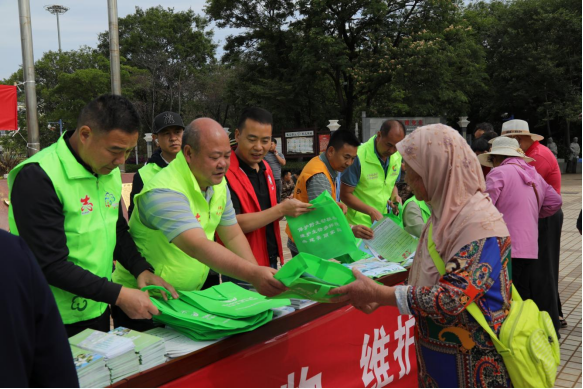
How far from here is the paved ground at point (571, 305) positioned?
3383mm

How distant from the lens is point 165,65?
27.4 m

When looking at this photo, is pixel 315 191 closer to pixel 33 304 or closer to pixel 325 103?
pixel 33 304

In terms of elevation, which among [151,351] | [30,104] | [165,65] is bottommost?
[151,351]

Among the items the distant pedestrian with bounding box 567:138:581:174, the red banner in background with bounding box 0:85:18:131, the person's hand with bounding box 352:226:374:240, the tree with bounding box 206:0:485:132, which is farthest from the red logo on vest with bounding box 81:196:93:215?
the distant pedestrian with bounding box 567:138:581:174

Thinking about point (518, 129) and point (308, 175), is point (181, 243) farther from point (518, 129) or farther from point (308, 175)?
point (518, 129)

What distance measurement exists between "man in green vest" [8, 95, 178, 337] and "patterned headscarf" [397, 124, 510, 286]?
106 centimetres

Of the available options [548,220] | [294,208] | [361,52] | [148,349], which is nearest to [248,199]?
[294,208]

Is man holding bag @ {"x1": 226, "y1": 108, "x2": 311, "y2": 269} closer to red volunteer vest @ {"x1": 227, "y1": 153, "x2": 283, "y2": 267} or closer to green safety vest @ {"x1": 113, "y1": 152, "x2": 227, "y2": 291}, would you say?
red volunteer vest @ {"x1": 227, "y1": 153, "x2": 283, "y2": 267}

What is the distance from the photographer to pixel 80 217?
1.82 metres

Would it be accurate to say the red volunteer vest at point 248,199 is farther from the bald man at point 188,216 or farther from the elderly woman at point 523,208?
the elderly woman at point 523,208

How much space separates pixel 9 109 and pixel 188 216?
6965mm

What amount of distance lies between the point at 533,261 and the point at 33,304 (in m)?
3.60

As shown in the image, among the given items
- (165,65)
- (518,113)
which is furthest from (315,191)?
(165,65)

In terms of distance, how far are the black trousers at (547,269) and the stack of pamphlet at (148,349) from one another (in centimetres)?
312
